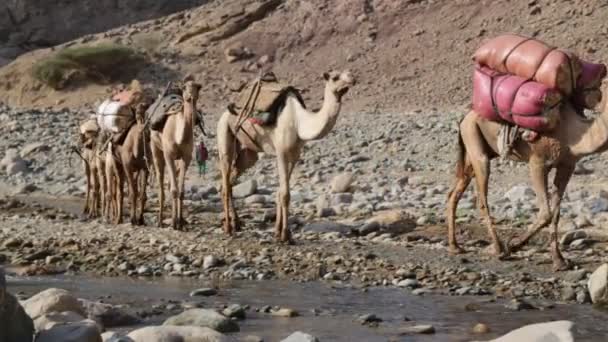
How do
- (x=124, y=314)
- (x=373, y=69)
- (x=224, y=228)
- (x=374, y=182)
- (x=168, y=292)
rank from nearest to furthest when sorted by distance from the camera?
(x=124, y=314) → (x=168, y=292) → (x=224, y=228) → (x=374, y=182) → (x=373, y=69)

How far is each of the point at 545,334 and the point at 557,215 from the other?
15.7 ft

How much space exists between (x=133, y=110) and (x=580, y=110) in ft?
25.3

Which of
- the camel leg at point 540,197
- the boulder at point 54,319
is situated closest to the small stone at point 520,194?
the camel leg at point 540,197

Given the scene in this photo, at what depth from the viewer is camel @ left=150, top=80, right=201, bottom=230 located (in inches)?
607

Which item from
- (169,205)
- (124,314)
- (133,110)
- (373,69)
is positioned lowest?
(124,314)

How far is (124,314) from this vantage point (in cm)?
945

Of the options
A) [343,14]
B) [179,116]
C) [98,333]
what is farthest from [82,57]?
[98,333]

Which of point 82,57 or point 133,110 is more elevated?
point 82,57

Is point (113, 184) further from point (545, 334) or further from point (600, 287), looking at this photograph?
point (545, 334)

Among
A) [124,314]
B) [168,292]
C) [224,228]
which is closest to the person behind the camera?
[124,314]

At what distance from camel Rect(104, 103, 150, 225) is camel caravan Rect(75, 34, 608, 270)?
0.8 inches

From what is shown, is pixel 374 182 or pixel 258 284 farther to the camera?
pixel 374 182

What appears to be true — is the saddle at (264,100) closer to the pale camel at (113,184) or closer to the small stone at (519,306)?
the pale camel at (113,184)

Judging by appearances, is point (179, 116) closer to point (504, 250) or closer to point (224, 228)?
point (224, 228)
